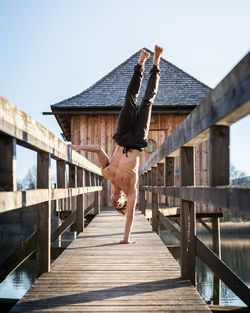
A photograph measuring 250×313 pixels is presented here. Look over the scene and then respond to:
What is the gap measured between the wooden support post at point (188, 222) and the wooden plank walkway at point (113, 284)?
136 millimetres

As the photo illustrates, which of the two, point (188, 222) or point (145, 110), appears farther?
point (145, 110)

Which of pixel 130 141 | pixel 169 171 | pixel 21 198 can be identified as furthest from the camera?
pixel 130 141

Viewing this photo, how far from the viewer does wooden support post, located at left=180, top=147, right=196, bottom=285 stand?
3.73 meters

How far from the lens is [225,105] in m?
2.20

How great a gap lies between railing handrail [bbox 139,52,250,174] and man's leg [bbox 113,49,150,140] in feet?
7.92

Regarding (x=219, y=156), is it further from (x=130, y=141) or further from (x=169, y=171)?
(x=130, y=141)

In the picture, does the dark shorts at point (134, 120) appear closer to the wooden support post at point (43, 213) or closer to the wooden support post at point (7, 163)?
the wooden support post at point (43, 213)

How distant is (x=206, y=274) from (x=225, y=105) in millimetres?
22751

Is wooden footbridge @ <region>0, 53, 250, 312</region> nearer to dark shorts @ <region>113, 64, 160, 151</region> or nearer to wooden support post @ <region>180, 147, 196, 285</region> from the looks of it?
wooden support post @ <region>180, 147, 196, 285</region>

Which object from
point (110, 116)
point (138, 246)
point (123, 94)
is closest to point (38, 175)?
point (138, 246)

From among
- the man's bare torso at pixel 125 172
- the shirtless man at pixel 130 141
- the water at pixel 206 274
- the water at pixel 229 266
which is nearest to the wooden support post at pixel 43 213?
the shirtless man at pixel 130 141

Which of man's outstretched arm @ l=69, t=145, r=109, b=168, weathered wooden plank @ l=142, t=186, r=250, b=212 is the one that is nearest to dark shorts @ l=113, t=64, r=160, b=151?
man's outstretched arm @ l=69, t=145, r=109, b=168

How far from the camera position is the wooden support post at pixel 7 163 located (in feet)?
8.57

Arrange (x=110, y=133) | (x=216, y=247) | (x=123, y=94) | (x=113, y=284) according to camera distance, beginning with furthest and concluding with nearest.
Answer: (x=123, y=94)
(x=110, y=133)
(x=216, y=247)
(x=113, y=284)
